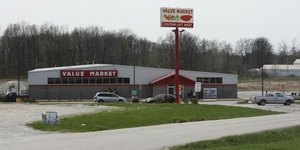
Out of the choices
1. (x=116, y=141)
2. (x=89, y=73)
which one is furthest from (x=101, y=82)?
(x=116, y=141)

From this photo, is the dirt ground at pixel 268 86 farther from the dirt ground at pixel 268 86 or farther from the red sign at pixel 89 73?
the red sign at pixel 89 73

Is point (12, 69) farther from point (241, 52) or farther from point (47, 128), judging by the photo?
point (47, 128)

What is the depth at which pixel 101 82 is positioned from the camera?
72.6 meters

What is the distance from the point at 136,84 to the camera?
2881 inches

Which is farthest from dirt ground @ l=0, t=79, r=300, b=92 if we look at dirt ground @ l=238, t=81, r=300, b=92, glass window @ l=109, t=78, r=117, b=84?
glass window @ l=109, t=78, r=117, b=84

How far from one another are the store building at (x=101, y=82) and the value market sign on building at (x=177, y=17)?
21.6m

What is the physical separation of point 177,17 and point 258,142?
114 ft

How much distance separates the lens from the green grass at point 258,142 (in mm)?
14250

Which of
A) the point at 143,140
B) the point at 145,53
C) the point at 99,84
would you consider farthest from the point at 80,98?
the point at 145,53

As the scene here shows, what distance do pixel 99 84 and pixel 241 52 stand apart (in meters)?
107

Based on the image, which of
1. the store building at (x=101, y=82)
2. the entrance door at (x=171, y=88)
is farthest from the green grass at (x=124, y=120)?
the entrance door at (x=171, y=88)

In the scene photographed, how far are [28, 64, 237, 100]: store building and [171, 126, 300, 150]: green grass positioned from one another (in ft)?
170

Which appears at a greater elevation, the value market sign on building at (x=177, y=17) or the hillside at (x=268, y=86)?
the value market sign on building at (x=177, y=17)

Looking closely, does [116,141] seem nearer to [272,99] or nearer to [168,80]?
[272,99]
